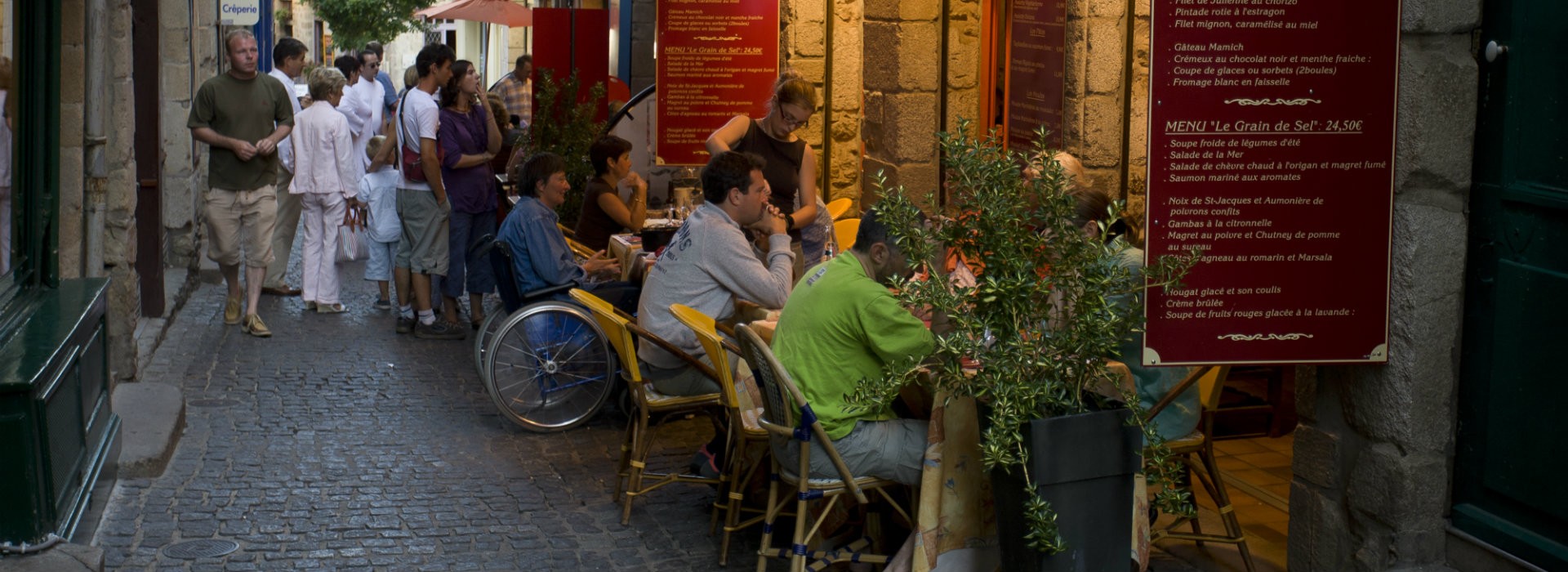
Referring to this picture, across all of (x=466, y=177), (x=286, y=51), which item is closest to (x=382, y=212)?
(x=466, y=177)

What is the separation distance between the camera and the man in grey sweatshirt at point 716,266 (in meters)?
6.21

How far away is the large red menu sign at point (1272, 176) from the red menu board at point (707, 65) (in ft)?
16.9

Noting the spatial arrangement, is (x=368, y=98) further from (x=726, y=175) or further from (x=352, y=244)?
(x=726, y=175)

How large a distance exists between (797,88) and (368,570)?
10.8ft

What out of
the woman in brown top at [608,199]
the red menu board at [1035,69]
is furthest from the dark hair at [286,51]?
the red menu board at [1035,69]

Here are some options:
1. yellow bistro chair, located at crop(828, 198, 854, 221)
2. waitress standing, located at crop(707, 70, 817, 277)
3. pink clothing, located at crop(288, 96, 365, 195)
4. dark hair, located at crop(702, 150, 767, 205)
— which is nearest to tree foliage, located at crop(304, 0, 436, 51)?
pink clothing, located at crop(288, 96, 365, 195)

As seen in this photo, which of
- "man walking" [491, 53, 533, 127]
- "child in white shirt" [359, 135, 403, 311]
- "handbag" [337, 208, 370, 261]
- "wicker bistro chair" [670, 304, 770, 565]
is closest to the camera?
"wicker bistro chair" [670, 304, 770, 565]

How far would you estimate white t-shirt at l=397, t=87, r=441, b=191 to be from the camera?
958 centimetres

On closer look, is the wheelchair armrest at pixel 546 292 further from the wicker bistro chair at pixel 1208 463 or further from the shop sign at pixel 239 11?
the shop sign at pixel 239 11

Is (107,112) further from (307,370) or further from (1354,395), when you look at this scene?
(1354,395)

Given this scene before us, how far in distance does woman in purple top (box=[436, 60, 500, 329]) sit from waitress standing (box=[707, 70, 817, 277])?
8.41 feet

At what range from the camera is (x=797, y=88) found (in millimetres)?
7547

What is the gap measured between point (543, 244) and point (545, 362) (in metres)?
0.67

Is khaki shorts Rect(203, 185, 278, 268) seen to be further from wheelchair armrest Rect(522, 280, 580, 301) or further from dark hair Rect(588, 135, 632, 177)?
wheelchair armrest Rect(522, 280, 580, 301)
